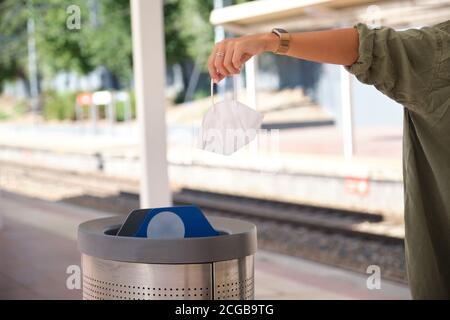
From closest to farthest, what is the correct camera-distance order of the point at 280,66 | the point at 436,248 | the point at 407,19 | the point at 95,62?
1. the point at 436,248
2. the point at 407,19
3. the point at 280,66
4. the point at 95,62

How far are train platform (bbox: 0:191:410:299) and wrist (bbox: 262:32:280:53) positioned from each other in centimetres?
346

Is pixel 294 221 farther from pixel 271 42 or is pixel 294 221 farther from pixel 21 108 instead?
pixel 21 108

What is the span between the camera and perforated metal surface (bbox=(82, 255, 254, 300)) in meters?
1.96

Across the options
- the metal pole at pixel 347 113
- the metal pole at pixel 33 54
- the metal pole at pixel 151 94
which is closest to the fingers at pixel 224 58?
the metal pole at pixel 151 94

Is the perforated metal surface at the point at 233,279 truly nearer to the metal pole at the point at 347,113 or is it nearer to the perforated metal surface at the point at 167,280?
the perforated metal surface at the point at 167,280

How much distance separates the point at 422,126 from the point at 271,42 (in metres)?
0.45

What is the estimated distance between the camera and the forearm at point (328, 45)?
171 centimetres

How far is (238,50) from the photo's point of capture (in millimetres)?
1739

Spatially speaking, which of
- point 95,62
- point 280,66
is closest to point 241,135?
point 280,66

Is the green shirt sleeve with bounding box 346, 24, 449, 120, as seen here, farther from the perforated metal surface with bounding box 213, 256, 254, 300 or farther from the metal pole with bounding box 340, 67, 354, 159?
the metal pole with bounding box 340, 67, 354, 159

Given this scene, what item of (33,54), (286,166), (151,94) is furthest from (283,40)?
(33,54)
